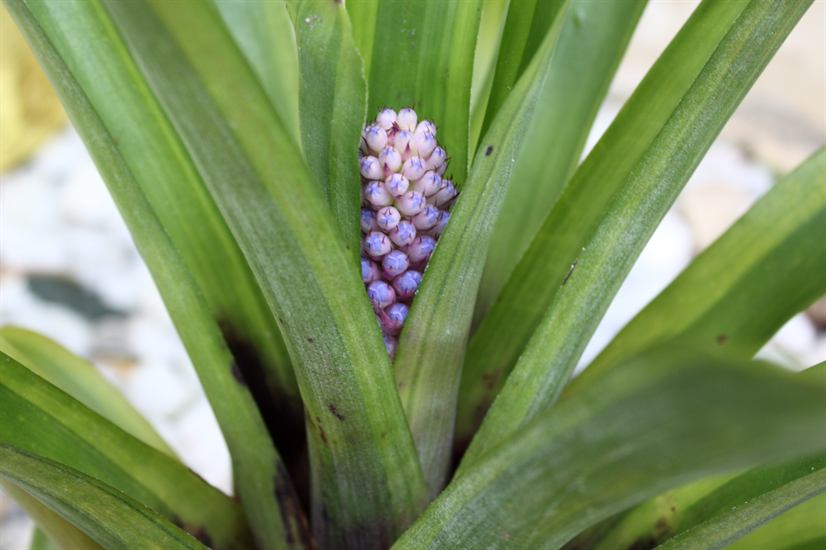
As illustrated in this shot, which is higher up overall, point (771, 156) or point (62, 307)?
point (771, 156)

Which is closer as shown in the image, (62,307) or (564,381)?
(564,381)

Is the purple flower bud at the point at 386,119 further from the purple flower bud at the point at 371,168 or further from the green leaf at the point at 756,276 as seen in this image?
the green leaf at the point at 756,276

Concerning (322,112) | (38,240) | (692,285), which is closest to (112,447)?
(322,112)

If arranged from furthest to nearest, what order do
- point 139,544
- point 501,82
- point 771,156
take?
point 771,156, point 501,82, point 139,544

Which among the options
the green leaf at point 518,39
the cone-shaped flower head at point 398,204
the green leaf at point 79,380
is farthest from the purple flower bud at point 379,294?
the green leaf at point 79,380

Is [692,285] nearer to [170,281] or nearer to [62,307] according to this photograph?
[170,281]

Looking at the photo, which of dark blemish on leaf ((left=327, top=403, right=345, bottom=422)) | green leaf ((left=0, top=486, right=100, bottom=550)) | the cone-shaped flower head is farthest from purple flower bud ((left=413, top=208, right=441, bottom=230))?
green leaf ((left=0, top=486, right=100, bottom=550))

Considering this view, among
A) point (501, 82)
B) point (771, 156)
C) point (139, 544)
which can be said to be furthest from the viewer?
point (771, 156)
